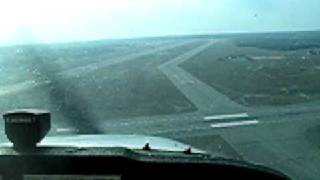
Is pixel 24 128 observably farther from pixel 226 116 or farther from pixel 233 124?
pixel 226 116

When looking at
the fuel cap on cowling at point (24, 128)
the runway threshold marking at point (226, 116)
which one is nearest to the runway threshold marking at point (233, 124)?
the runway threshold marking at point (226, 116)

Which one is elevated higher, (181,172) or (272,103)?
(181,172)

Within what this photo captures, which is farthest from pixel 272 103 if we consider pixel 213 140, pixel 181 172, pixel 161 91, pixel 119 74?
pixel 181 172

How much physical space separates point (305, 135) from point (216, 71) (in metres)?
38.6

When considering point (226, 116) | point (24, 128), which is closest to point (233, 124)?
point (226, 116)

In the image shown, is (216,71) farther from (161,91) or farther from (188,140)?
(188,140)

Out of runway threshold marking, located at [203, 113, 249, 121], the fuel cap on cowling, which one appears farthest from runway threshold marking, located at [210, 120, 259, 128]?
the fuel cap on cowling

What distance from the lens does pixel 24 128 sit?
6.74 feet

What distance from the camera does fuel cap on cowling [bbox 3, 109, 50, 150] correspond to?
2.03 metres

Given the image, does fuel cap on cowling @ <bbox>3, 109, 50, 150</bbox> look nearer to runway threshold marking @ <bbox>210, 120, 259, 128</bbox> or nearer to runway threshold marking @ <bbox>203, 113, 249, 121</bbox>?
runway threshold marking @ <bbox>210, 120, 259, 128</bbox>

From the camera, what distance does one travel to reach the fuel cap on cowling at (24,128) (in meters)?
2.03

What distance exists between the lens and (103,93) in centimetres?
3919

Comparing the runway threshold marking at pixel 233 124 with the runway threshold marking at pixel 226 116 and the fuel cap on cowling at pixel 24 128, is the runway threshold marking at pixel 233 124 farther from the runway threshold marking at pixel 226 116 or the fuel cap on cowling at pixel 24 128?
the fuel cap on cowling at pixel 24 128

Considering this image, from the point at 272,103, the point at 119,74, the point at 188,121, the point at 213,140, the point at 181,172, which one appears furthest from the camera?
the point at 119,74
